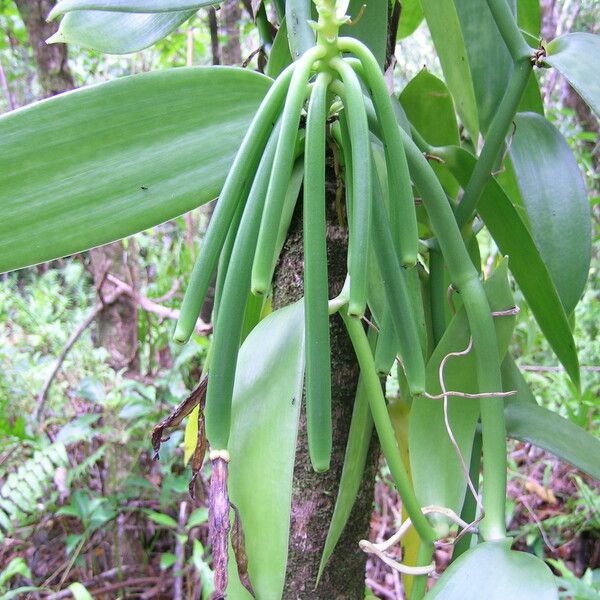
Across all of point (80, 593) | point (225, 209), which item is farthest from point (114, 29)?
point (80, 593)

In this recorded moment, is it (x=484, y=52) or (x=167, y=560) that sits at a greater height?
(x=484, y=52)

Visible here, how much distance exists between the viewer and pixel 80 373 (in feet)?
5.02

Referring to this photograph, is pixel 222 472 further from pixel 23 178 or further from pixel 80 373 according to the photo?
pixel 80 373

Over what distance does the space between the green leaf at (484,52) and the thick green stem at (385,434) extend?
250 millimetres

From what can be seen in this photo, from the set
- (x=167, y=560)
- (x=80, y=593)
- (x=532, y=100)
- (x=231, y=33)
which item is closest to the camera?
(x=532, y=100)

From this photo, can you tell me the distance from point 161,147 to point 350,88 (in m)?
0.11

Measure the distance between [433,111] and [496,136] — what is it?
0.14 meters

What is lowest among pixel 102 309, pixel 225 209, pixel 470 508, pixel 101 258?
pixel 102 309

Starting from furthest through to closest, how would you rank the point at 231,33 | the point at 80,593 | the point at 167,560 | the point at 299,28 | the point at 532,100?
the point at 231,33 < the point at 167,560 < the point at 80,593 < the point at 532,100 < the point at 299,28

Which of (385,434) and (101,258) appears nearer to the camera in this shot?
(385,434)

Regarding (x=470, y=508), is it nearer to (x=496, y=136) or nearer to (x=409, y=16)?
(x=496, y=136)

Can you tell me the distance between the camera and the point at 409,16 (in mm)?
603

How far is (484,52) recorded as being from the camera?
45 cm

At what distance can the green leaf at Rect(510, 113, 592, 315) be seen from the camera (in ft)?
1.34
